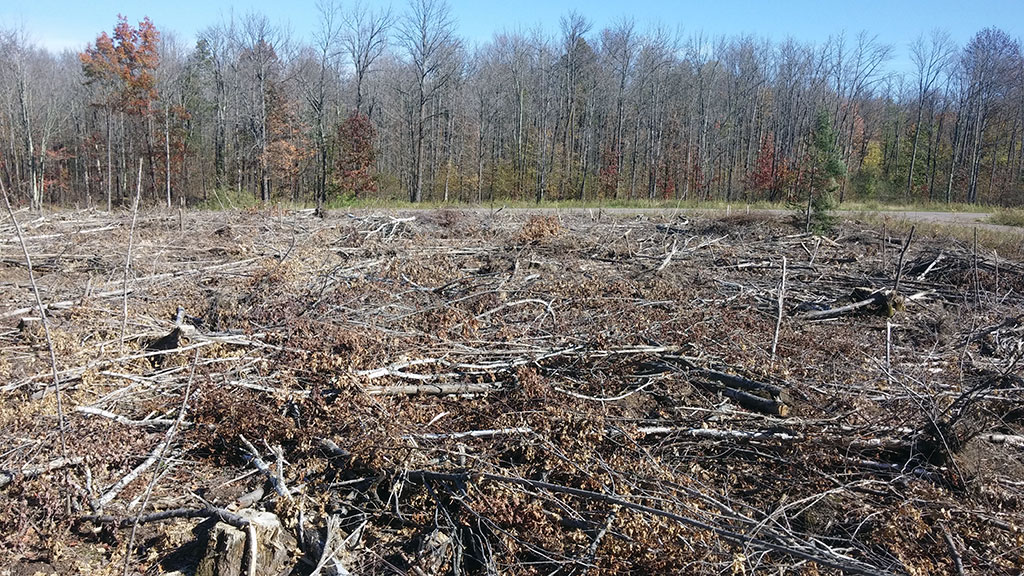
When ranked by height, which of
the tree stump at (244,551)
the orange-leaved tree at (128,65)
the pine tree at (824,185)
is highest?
the orange-leaved tree at (128,65)

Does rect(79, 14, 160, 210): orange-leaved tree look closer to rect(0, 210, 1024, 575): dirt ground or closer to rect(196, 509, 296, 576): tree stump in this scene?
rect(0, 210, 1024, 575): dirt ground

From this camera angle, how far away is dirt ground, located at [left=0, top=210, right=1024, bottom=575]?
2.98m

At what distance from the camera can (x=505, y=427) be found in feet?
12.8

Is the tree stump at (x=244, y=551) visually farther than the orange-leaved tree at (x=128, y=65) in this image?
No

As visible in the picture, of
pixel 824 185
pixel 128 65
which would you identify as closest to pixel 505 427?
pixel 824 185

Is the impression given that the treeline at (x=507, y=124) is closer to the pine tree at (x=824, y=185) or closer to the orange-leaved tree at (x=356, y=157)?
the orange-leaved tree at (x=356, y=157)

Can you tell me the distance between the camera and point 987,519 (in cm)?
303

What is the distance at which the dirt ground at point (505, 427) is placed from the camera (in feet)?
9.77

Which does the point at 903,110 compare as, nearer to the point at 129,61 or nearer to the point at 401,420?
the point at 129,61

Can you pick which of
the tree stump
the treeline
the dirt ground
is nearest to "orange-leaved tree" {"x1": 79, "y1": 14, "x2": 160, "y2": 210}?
the treeline

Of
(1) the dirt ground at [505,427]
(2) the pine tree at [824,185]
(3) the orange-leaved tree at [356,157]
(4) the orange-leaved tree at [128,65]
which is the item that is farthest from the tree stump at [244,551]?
(4) the orange-leaved tree at [128,65]

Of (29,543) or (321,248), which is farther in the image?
(321,248)

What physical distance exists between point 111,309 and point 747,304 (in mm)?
6657

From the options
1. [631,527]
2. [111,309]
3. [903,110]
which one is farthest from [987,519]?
[903,110]
